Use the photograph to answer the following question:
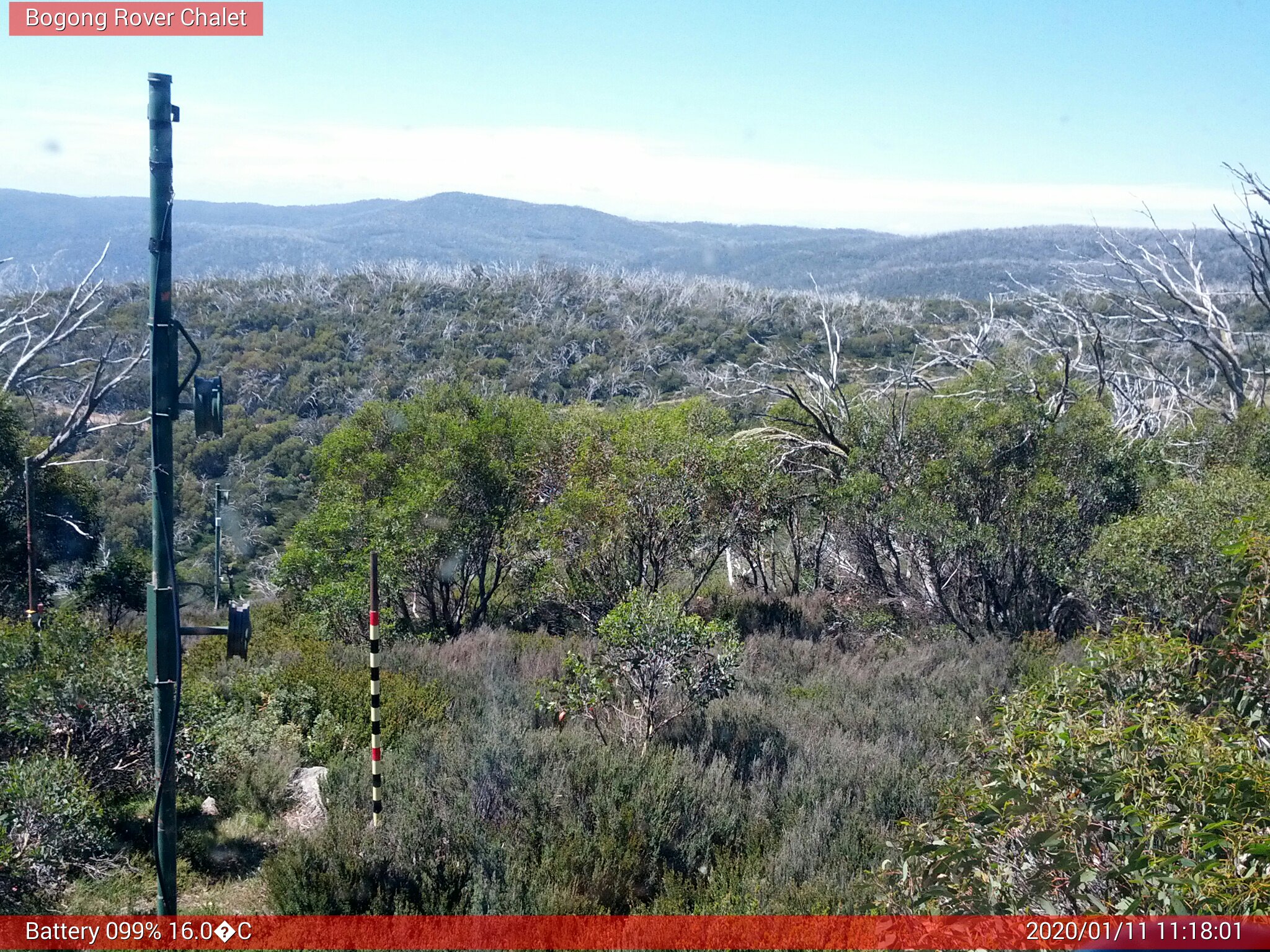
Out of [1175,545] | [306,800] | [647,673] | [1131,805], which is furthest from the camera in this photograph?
[1175,545]

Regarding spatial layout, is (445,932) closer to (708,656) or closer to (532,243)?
(708,656)

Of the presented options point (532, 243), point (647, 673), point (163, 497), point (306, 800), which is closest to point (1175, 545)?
point (647, 673)

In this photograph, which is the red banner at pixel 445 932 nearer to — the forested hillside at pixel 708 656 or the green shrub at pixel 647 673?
the forested hillside at pixel 708 656

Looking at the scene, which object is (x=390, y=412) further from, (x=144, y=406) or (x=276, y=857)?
(x=144, y=406)

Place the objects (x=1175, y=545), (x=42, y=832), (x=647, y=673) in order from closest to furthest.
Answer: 1. (x=42, y=832)
2. (x=647, y=673)
3. (x=1175, y=545)

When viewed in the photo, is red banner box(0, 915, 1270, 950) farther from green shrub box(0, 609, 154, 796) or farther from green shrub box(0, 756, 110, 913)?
green shrub box(0, 609, 154, 796)

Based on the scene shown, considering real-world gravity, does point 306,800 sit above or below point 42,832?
below

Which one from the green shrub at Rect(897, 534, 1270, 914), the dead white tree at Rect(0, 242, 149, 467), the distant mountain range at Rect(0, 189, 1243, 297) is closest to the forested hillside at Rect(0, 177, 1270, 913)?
the green shrub at Rect(897, 534, 1270, 914)
